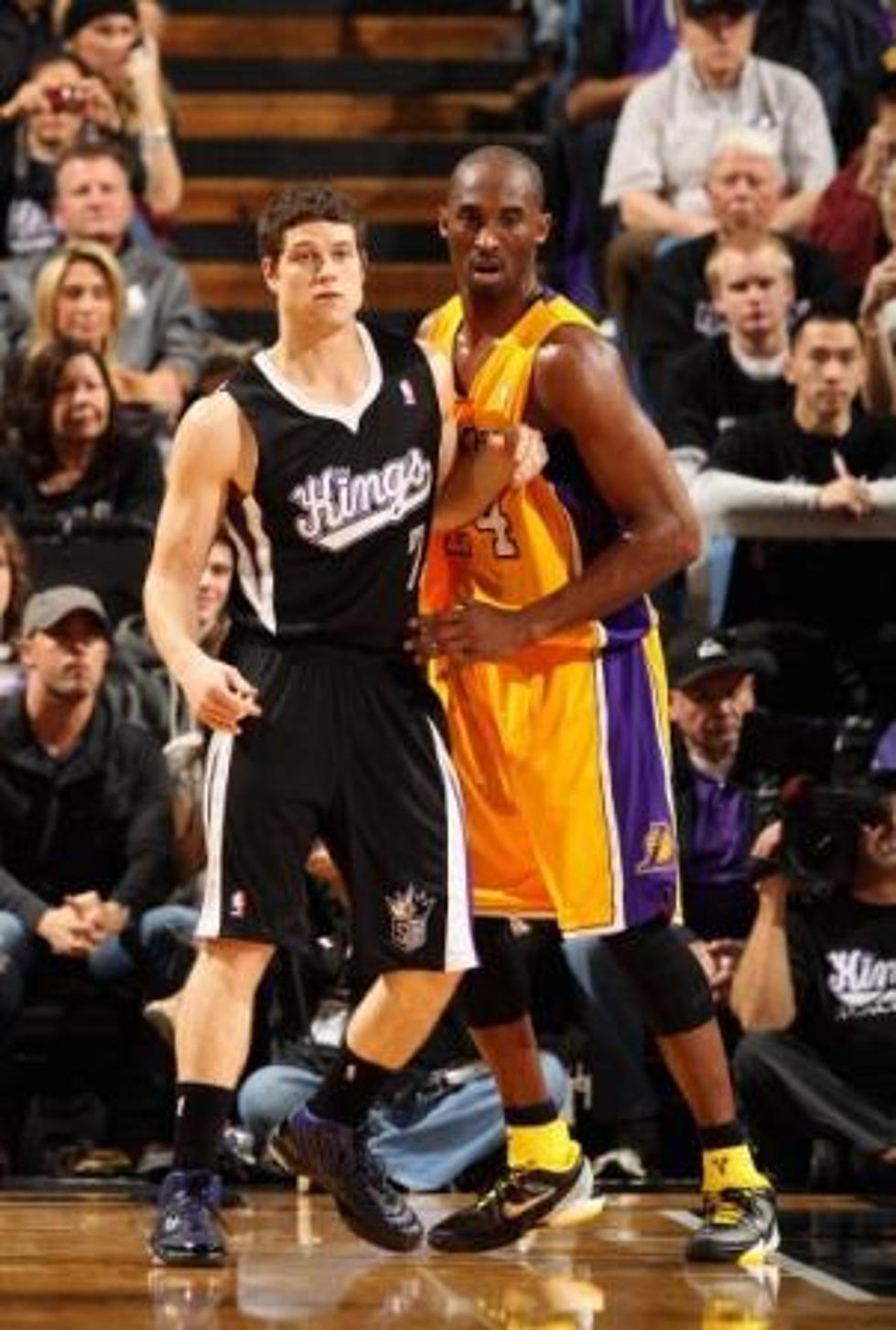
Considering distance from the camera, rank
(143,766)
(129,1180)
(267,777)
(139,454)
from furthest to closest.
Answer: (139,454) → (143,766) → (129,1180) → (267,777)

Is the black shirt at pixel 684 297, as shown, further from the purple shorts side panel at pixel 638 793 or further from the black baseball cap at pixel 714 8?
the purple shorts side panel at pixel 638 793

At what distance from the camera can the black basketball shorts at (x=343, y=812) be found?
5.86 metres

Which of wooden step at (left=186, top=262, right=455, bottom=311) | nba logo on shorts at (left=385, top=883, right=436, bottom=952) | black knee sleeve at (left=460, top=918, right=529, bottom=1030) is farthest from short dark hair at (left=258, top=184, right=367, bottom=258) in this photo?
wooden step at (left=186, top=262, right=455, bottom=311)

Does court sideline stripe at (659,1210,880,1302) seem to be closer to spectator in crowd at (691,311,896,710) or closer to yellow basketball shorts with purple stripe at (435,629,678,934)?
yellow basketball shorts with purple stripe at (435,629,678,934)

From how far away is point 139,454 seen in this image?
9.29 meters

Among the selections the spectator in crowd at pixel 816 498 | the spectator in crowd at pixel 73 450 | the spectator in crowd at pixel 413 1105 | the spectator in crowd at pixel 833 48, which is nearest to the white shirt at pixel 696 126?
the spectator in crowd at pixel 833 48

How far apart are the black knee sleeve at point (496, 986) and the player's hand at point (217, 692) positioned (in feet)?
2.56

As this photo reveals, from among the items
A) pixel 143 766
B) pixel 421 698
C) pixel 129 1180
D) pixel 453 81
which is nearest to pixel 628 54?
pixel 453 81

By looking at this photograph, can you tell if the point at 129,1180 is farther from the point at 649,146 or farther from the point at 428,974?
the point at 649,146

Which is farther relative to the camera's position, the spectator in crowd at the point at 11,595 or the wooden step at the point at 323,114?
the wooden step at the point at 323,114

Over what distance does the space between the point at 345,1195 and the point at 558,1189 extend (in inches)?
18.2

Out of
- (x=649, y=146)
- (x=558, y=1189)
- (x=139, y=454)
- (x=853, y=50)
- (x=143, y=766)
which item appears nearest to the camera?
(x=558, y=1189)

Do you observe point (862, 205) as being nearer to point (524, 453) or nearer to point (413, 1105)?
point (413, 1105)

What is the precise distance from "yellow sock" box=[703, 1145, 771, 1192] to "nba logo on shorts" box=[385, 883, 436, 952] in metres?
0.77
